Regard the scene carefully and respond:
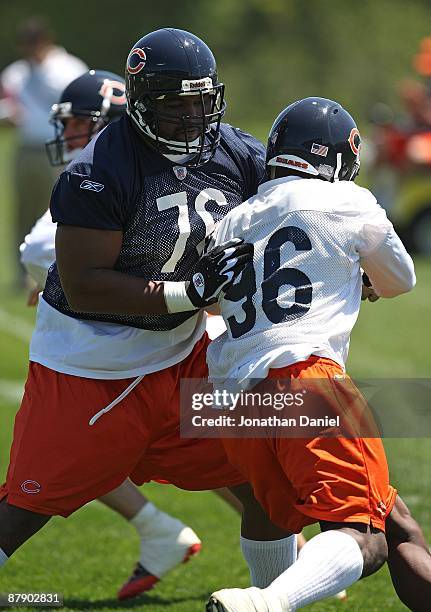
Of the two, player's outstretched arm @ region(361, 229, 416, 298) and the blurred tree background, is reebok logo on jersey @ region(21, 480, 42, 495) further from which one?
the blurred tree background

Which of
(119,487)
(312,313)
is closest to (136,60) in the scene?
(312,313)

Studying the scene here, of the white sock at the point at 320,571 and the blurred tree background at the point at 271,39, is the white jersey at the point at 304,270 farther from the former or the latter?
the blurred tree background at the point at 271,39

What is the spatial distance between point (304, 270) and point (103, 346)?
2.43 feet

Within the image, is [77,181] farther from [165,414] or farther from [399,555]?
[399,555]

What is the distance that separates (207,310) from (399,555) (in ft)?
3.23

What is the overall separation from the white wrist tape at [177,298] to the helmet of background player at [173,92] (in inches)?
16.1

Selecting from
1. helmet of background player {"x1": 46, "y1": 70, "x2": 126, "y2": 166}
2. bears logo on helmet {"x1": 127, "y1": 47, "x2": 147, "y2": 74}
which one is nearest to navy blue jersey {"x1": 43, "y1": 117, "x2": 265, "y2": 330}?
bears logo on helmet {"x1": 127, "y1": 47, "x2": 147, "y2": 74}

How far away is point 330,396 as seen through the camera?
11.0 ft

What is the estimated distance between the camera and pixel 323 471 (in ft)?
10.6

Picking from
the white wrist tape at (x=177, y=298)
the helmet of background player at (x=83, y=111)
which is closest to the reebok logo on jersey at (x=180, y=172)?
the white wrist tape at (x=177, y=298)

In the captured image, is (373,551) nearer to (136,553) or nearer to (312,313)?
(312,313)

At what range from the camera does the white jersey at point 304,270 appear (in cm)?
335

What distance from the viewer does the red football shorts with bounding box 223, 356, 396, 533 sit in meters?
3.22

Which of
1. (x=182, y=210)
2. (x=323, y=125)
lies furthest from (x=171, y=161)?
(x=323, y=125)
